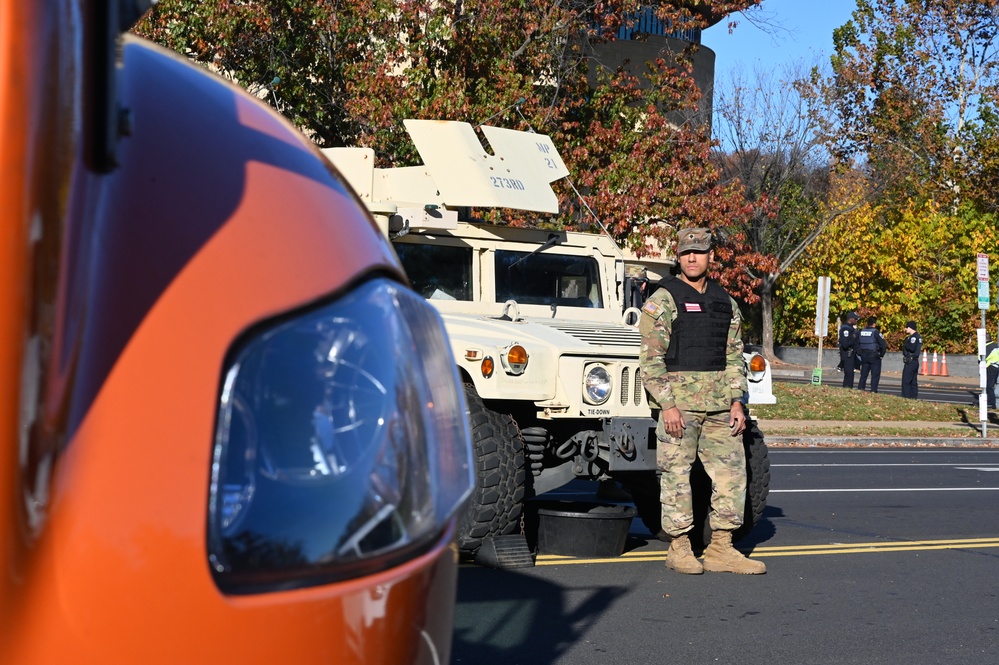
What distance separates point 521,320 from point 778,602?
109 inches

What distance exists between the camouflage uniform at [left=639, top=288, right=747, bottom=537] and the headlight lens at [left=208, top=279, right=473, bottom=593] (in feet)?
19.2

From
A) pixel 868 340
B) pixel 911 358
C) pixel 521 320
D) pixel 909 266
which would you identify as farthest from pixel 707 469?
pixel 909 266

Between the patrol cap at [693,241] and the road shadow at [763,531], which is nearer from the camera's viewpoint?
the patrol cap at [693,241]

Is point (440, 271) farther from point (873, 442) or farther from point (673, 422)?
point (873, 442)

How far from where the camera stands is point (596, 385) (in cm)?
765

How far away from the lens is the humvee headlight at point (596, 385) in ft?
25.0

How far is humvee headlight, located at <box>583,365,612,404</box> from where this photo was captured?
7613 millimetres

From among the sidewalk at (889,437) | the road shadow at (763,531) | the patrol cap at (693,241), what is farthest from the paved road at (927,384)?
the patrol cap at (693,241)

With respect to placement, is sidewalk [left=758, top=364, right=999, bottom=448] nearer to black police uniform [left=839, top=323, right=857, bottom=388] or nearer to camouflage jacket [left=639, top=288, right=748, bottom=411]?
black police uniform [left=839, top=323, right=857, bottom=388]

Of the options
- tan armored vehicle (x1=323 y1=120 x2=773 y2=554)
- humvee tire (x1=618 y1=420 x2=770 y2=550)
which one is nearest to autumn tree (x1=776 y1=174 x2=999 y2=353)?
tan armored vehicle (x1=323 y1=120 x2=773 y2=554)

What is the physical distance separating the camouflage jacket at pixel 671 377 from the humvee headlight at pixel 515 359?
65 centimetres

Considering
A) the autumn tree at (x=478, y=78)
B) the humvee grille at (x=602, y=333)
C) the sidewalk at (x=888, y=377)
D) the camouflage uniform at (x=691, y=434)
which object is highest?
the autumn tree at (x=478, y=78)

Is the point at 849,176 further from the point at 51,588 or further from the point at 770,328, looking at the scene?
the point at 51,588

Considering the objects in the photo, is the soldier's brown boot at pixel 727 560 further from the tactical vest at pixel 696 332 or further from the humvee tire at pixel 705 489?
the tactical vest at pixel 696 332
